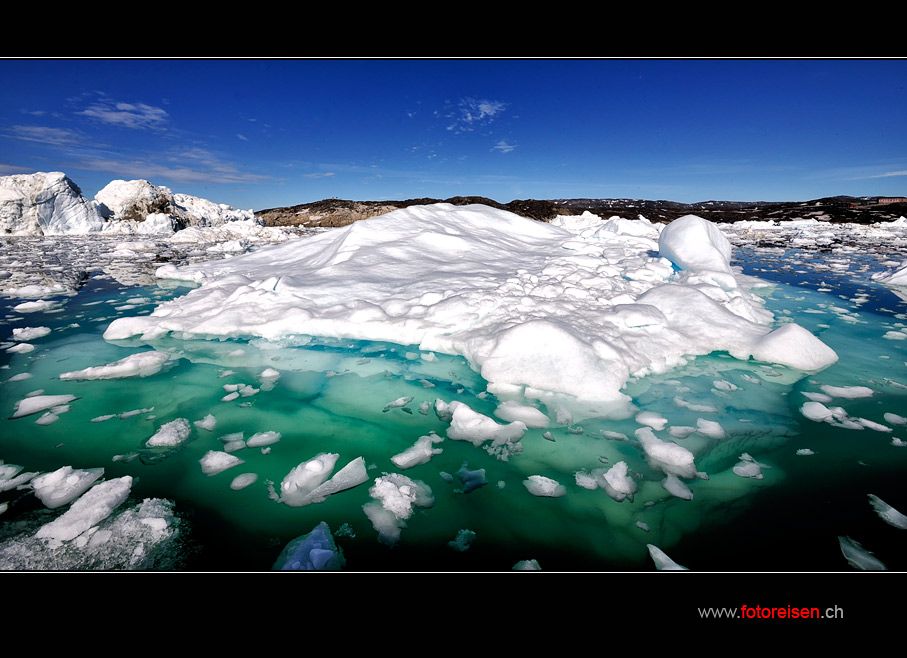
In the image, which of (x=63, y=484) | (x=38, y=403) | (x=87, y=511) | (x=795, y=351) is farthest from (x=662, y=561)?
(x=38, y=403)

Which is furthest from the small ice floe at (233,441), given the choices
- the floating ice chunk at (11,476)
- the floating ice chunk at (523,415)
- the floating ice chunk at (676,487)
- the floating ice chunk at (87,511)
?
the floating ice chunk at (676,487)

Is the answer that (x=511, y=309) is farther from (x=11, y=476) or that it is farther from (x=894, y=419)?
(x=11, y=476)

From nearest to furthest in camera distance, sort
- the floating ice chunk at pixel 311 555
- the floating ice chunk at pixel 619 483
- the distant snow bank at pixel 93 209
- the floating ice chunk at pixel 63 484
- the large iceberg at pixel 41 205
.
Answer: the floating ice chunk at pixel 311 555, the floating ice chunk at pixel 63 484, the floating ice chunk at pixel 619 483, the large iceberg at pixel 41 205, the distant snow bank at pixel 93 209

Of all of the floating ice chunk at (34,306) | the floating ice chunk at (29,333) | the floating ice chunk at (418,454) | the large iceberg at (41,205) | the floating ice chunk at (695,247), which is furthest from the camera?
the large iceberg at (41,205)

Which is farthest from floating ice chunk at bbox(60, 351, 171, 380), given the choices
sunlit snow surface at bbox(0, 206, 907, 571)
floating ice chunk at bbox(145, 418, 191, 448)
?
floating ice chunk at bbox(145, 418, 191, 448)

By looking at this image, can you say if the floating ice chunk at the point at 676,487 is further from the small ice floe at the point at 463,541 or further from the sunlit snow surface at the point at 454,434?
the small ice floe at the point at 463,541

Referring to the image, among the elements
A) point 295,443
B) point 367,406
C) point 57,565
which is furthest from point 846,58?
point 57,565
